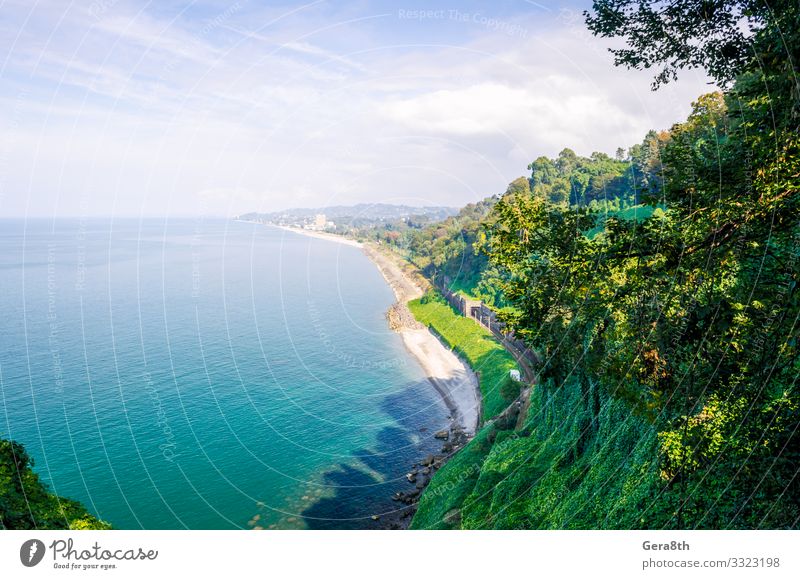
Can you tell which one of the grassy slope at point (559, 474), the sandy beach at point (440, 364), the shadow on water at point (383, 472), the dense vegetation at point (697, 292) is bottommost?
the shadow on water at point (383, 472)

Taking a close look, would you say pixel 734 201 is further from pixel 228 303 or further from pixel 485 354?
pixel 228 303

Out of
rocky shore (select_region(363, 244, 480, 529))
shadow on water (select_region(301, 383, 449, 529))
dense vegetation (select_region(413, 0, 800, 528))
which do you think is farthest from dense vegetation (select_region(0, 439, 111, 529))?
rocky shore (select_region(363, 244, 480, 529))

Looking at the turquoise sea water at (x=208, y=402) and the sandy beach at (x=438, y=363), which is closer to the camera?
the turquoise sea water at (x=208, y=402)

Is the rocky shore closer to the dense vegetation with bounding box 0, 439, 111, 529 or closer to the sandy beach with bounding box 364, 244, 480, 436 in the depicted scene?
the sandy beach with bounding box 364, 244, 480, 436

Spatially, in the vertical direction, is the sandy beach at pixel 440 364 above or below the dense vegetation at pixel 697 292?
below

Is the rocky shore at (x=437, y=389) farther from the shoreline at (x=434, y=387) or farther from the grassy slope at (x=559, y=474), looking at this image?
the grassy slope at (x=559, y=474)

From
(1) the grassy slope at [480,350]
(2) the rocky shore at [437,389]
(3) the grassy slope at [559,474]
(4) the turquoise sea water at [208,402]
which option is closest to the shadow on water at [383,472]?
(4) the turquoise sea water at [208,402]

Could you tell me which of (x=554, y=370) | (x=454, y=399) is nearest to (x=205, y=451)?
(x=454, y=399)

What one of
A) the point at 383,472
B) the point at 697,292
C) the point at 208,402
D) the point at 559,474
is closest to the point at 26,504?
the point at 559,474
